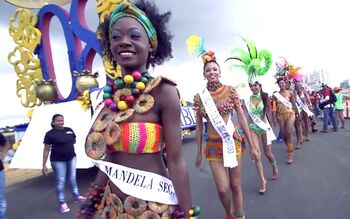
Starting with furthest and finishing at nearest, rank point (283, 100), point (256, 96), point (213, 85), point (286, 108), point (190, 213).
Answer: point (283, 100)
point (286, 108)
point (256, 96)
point (213, 85)
point (190, 213)

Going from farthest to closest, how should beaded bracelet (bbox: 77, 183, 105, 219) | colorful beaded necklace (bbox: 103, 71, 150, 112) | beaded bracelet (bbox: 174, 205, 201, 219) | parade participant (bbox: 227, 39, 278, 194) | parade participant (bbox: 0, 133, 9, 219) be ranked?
parade participant (bbox: 227, 39, 278, 194)
parade participant (bbox: 0, 133, 9, 219)
beaded bracelet (bbox: 77, 183, 105, 219)
colorful beaded necklace (bbox: 103, 71, 150, 112)
beaded bracelet (bbox: 174, 205, 201, 219)

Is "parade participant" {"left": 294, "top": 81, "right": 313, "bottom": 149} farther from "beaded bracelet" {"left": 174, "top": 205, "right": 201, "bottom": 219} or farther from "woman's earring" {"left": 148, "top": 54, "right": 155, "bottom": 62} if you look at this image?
"beaded bracelet" {"left": 174, "top": 205, "right": 201, "bottom": 219}

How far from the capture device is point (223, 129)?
3.16 m

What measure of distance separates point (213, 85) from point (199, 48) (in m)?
0.55

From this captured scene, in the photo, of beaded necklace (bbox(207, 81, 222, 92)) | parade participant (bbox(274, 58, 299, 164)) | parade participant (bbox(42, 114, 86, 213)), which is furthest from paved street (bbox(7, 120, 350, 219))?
beaded necklace (bbox(207, 81, 222, 92))

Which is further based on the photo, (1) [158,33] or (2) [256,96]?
(2) [256,96]

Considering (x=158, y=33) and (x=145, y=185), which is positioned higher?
(x=158, y=33)

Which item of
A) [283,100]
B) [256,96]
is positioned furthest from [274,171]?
[283,100]

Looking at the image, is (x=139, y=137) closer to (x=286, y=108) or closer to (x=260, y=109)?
(x=260, y=109)

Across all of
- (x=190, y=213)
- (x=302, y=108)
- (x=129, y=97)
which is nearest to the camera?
(x=190, y=213)

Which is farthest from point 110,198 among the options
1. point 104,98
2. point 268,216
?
point 268,216

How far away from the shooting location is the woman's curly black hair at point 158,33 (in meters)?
1.77

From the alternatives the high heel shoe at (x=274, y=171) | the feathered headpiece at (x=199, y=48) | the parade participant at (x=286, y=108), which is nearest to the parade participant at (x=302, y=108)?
the parade participant at (x=286, y=108)

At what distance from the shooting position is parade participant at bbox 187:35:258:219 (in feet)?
9.92
